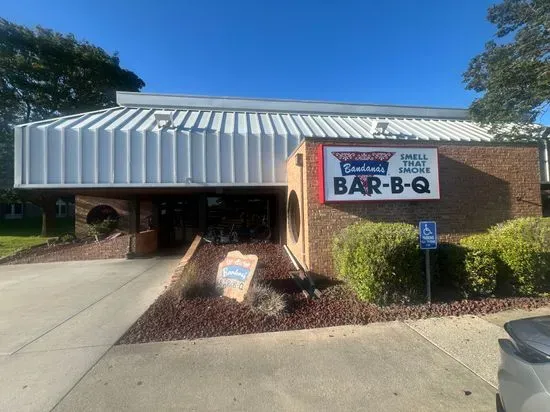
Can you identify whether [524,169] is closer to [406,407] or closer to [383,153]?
[383,153]

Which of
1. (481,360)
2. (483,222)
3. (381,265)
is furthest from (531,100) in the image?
(481,360)

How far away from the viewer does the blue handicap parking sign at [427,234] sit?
20.2ft

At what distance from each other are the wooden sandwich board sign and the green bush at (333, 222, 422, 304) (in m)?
1.81

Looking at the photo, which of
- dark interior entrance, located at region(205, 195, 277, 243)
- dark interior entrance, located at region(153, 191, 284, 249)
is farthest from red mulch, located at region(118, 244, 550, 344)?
dark interior entrance, located at region(205, 195, 277, 243)

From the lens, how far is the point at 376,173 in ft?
28.2

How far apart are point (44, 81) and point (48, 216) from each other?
10.1 metres

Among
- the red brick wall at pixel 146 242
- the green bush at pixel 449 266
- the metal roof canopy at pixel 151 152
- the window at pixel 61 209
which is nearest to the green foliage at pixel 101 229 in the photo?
the red brick wall at pixel 146 242

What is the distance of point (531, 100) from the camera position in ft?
33.5

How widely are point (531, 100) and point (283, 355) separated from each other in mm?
10361

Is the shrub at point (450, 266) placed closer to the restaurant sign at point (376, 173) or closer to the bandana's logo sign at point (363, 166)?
the restaurant sign at point (376, 173)

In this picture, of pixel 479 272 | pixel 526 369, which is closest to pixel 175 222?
pixel 479 272

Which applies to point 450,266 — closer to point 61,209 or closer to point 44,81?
point 44,81

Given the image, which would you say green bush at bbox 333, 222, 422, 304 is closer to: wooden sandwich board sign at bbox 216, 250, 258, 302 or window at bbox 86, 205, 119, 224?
wooden sandwich board sign at bbox 216, 250, 258, 302

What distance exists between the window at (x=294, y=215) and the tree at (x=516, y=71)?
6880 millimetres
